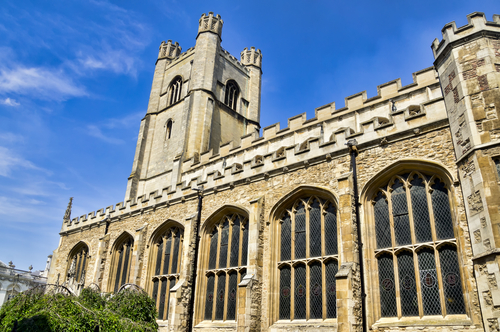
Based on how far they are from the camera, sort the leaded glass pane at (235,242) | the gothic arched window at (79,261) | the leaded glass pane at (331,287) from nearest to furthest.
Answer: the leaded glass pane at (331,287) < the leaded glass pane at (235,242) < the gothic arched window at (79,261)

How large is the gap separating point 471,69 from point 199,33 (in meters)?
23.4

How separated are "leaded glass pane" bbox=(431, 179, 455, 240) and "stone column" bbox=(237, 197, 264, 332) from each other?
16.9 feet

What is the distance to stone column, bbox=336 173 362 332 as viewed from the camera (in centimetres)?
940

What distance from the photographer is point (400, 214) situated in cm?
1033

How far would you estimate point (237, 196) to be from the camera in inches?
555

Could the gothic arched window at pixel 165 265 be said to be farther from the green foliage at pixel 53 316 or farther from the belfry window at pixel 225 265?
the green foliage at pixel 53 316

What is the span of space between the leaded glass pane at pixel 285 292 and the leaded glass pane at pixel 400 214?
3.46 metres

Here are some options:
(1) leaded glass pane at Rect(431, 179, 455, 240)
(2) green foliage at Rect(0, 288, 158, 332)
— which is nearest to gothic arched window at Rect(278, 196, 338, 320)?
(1) leaded glass pane at Rect(431, 179, 455, 240)

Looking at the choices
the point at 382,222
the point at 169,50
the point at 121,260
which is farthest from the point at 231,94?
the point at 382,222

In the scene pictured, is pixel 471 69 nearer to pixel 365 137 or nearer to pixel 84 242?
pixel 365 137

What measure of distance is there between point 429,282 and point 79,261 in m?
18.3

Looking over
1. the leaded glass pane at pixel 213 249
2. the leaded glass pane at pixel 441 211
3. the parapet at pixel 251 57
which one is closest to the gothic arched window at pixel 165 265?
the leaded glass pane at pixel 213 249

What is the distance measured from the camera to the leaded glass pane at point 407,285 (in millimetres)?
9328

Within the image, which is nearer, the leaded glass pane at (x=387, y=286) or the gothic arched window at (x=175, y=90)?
the leaded glass pane at (x=387, y=286)
